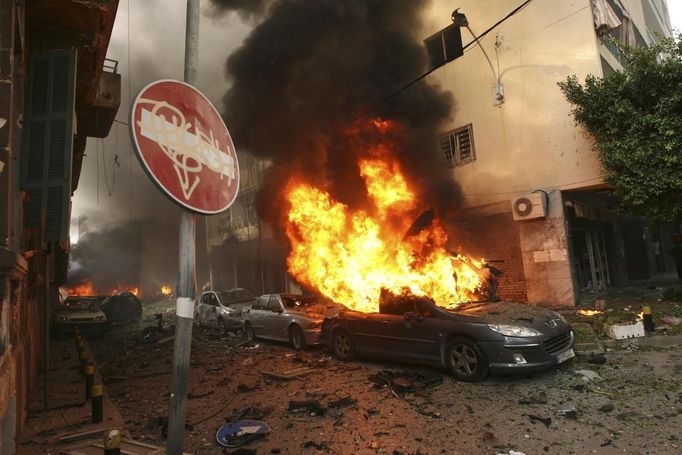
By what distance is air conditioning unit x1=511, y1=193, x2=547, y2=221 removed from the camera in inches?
520

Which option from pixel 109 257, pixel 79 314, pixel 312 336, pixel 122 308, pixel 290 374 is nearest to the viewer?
pixel 290 374

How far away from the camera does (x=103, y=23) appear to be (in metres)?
6.73

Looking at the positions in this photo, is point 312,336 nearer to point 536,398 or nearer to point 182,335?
point 536,398

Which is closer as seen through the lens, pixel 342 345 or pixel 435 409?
pixel 435 409

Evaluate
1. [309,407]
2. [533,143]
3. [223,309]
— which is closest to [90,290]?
[223,309]

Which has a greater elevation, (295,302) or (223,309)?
(295,302)

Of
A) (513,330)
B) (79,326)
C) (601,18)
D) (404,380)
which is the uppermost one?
(601,18)

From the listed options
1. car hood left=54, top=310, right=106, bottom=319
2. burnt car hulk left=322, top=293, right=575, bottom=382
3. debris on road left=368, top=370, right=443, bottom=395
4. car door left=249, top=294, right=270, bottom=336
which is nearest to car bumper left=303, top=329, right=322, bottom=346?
burnt car hulk left=322, top=293, right=575, bottom=382

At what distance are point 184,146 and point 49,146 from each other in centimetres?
422

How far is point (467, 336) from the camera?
21.0ft

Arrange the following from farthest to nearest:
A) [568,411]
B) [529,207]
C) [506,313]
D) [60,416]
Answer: [529,207]
[506,313]
[60,416]
[568,411]

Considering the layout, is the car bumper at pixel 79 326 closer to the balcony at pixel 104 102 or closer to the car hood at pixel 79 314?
the car hood at pixel 79 314

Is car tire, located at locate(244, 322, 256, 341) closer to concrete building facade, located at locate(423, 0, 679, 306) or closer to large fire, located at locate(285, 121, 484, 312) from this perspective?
large fire, located at locate(285, 121, 484, 312)

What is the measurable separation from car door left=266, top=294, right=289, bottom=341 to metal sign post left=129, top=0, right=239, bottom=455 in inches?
329
